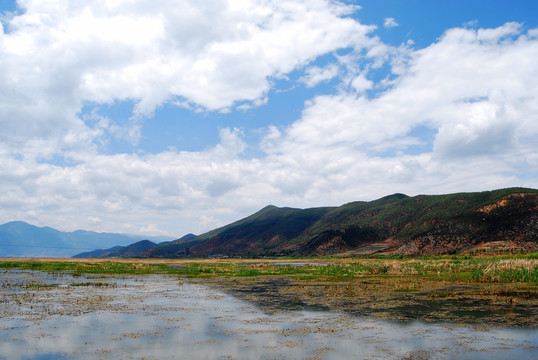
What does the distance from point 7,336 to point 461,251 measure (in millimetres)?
122693

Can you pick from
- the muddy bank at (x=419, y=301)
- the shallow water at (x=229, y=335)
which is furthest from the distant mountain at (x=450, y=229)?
the shallow water at (x=229, y=335)

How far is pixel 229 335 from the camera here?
18.0 metres

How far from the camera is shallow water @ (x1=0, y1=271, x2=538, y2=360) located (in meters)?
14.8

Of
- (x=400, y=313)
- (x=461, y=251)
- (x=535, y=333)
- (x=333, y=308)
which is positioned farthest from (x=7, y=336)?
(x=461, y=251)

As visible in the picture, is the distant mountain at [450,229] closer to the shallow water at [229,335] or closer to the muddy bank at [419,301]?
the muddy bank at [419,301]

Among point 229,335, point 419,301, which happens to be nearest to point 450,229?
point 419,301

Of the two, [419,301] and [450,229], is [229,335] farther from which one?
[450,229]

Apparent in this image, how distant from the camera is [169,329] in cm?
1919

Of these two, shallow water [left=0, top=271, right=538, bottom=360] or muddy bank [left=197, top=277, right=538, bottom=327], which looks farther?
muddy bank [left=197, top=277, right=538, bottom=327]

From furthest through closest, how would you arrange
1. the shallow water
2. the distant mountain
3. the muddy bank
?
the distant mountain
the muddy bank
the shallow water

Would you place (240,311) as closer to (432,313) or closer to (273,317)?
(273,317)

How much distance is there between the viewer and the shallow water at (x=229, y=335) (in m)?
14.8

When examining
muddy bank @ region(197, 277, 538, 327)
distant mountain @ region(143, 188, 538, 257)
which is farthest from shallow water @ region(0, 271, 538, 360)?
distant mountain @ region(143, 188, 538, 257)

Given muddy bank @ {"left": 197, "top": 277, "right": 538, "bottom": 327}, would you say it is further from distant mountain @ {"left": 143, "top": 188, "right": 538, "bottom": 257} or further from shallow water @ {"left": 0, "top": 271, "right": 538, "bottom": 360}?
distant mountain @ {"left": 143, "top": 188, "right": 538, "bottom": 257}
